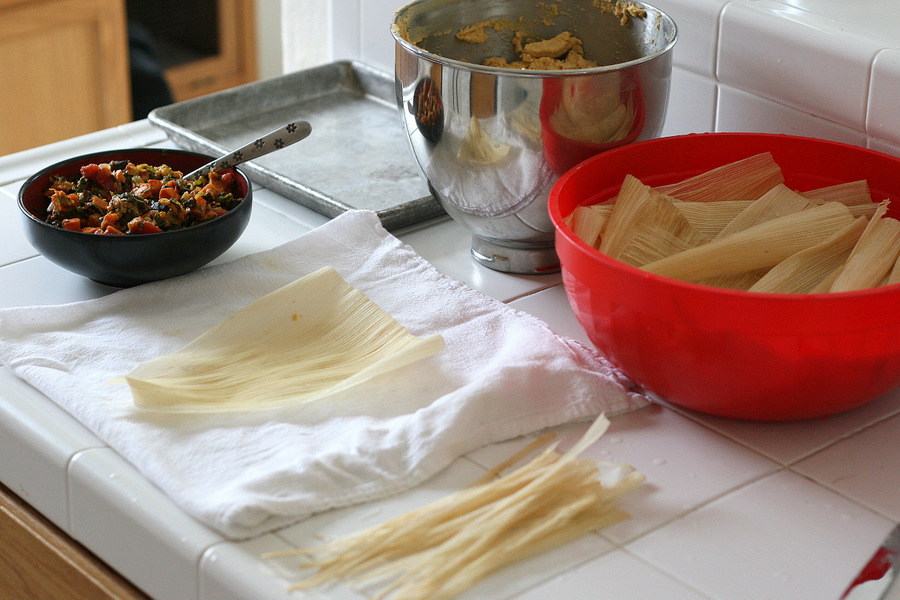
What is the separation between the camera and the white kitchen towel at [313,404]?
681 millimetres

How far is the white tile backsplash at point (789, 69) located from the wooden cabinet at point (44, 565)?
709 mm

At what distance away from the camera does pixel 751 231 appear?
78 cm

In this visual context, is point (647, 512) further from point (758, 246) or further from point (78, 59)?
point (78, 59)

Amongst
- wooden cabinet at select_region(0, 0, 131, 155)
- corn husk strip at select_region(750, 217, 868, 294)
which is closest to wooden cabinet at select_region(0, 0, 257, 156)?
wooden cabinet at select_region(0, 0, 131, 155)

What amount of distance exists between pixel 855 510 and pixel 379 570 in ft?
1.07

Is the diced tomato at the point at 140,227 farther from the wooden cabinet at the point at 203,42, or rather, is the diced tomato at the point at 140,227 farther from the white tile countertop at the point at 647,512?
the wooden cabinet at the point at 203,42

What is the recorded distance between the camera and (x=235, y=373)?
79 centimetres

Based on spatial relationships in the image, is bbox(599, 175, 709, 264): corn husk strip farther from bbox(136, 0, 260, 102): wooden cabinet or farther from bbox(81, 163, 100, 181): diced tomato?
bbox(136, 0, 260, 102): wooden cabinet

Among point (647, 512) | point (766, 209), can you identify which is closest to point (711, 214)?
point (766, 209)

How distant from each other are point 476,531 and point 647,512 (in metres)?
0.12

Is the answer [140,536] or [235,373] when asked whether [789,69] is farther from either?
[140,536]

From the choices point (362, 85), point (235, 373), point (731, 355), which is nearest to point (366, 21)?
point (362, 85)

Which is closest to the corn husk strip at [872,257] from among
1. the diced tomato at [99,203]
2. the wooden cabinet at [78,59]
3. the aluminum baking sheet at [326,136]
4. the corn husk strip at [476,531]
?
the corn husk strip at [476,531]

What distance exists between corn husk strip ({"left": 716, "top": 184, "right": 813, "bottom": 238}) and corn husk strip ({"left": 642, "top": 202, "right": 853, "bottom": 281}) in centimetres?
3
